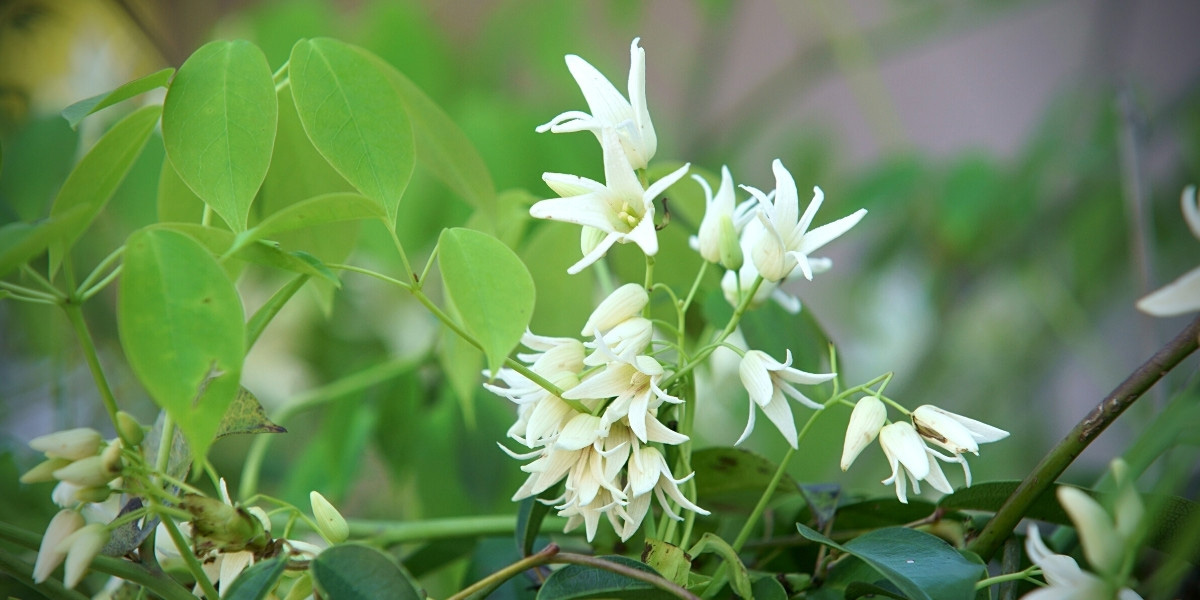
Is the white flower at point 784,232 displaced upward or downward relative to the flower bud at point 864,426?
upward

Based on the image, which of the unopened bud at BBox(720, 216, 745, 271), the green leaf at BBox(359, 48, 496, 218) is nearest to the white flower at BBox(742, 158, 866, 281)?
the unopened bud at BBox(720, 216, 745, 271)

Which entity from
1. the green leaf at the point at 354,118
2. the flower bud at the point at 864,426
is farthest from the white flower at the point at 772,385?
the green leaf at the point at 354,118

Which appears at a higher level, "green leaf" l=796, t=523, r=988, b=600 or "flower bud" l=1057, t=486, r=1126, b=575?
"flower bud" l=1057, t=486, r=1126, b=575

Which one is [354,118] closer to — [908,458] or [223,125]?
[223,125]

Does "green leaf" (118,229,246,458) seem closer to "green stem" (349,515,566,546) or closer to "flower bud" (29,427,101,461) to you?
"flower bud" (29,427,101,461)

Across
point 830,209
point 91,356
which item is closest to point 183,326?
point 91,356

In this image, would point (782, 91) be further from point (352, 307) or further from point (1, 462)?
point (1, 462)

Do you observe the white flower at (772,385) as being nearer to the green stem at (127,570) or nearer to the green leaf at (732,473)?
the green leaf at (732,473)
